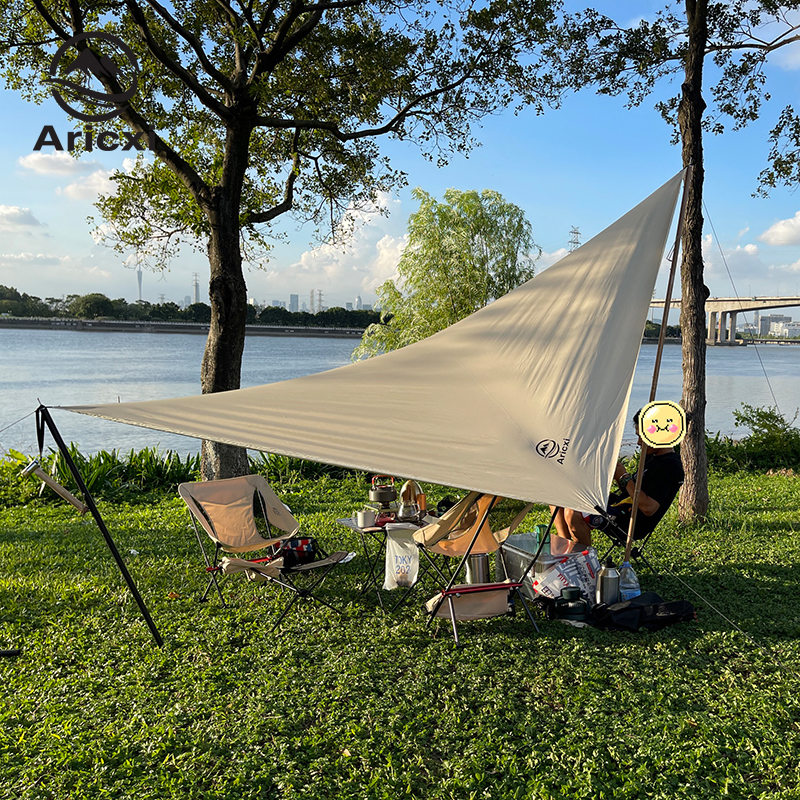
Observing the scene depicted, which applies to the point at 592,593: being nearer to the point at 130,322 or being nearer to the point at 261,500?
the point at 261,500

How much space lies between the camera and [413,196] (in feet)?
50.4

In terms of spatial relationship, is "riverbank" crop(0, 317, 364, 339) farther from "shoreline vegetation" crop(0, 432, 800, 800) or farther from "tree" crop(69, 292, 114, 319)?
"shoreline vegetation" crop(0, 432, 800, 800)

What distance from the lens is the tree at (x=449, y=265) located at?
14.7m

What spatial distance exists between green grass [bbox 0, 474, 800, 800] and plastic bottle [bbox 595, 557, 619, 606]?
26 centimetres

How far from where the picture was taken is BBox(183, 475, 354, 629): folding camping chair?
381 centimetres

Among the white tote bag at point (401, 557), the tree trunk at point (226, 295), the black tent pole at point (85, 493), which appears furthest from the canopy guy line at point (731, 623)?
the tree trunk at point (226, 295)

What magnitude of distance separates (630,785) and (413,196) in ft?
47.3

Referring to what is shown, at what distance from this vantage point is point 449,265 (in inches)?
580

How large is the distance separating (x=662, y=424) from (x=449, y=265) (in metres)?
12.0

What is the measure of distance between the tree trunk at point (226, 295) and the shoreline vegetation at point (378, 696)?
196 centimetres

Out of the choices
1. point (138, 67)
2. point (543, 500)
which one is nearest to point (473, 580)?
point (543, 500)

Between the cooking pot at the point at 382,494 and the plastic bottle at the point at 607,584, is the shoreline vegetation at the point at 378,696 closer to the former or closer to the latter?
the plastic bottle at the point at 607,584

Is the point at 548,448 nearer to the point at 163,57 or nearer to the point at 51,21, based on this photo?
the point at 163,57

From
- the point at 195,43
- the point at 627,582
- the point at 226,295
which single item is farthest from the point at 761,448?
the point at 195,43
